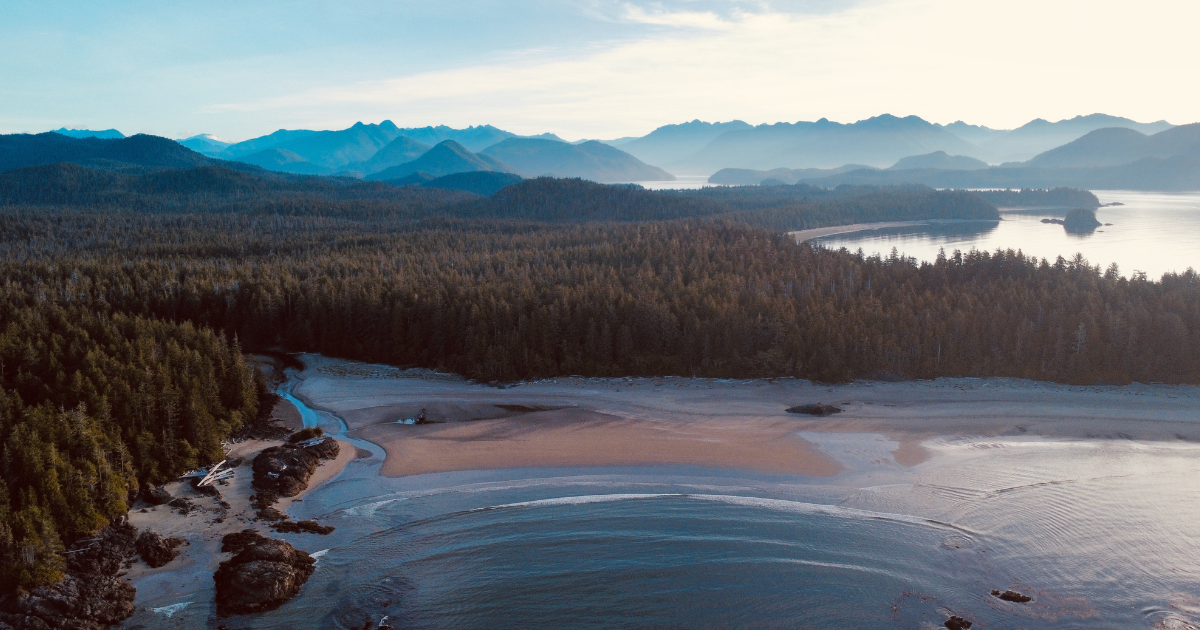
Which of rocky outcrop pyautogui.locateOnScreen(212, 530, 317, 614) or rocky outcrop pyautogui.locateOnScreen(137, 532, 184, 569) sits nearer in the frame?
rocky outcrop pyautogui.locateOnScreen(212, 530, 317, 614)

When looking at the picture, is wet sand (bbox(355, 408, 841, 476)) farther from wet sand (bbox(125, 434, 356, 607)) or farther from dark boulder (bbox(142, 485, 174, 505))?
dark boulder (bbox(142, 485, 174, 505))

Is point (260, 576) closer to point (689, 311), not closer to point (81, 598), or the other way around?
point (81, 598)

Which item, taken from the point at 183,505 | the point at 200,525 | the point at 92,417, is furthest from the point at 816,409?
the point at 92,417

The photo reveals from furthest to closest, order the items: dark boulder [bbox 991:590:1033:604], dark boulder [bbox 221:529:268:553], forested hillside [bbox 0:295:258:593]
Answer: dark boulder [bbox 221:529:268:553]
forested hillside [bbox 0:295:258:593]
dark boulder [bbox 991:590:1033:604]

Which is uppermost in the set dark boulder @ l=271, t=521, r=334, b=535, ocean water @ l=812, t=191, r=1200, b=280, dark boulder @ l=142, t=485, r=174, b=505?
ocean water @ l=812, t=191, r=1200, b=280

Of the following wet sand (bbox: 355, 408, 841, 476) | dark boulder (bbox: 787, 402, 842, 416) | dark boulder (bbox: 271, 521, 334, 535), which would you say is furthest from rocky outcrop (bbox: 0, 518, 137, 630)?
dark boulder (bbox: 787, 402, 842, 416)

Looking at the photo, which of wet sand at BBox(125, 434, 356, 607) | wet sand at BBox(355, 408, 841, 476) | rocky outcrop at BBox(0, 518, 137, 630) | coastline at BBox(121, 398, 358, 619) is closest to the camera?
rocky outcrop at BBox(0, 518, 137, 630)
